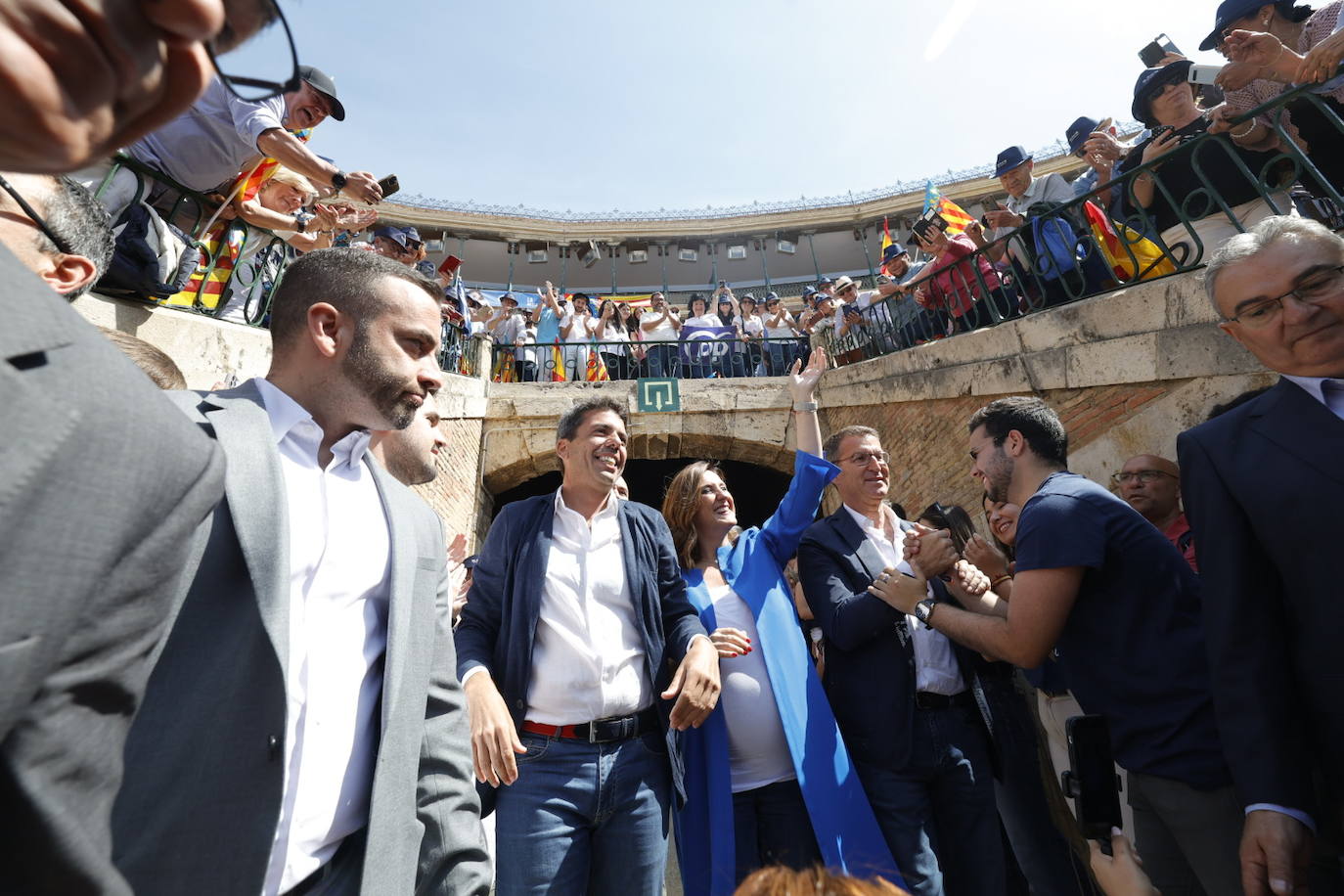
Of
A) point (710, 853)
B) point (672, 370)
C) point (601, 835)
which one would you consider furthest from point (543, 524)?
point (672, 370)

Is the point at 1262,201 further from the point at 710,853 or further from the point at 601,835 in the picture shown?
the point at 601,835

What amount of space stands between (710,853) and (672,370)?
9.27m

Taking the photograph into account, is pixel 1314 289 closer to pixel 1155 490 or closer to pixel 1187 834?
pixel 1187 834

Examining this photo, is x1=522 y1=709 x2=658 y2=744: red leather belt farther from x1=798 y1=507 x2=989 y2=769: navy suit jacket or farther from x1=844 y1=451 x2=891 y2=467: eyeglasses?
x1=844 y1=451 x2=891 y2=467: eyeglasses

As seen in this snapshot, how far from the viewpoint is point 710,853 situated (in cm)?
226

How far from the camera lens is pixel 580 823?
2.06m

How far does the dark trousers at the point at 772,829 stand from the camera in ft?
7.61

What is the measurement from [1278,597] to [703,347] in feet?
31.2

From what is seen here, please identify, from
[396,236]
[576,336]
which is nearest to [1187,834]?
[396,236]

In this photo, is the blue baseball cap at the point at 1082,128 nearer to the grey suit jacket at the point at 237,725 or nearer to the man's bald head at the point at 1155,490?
the man's bald head at the point at 1155,490

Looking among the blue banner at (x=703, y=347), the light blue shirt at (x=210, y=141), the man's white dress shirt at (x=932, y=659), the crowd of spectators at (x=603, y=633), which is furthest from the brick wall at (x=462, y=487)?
the man's white dress shirt at (x=932, y=659)

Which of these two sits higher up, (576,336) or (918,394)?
(576,336)

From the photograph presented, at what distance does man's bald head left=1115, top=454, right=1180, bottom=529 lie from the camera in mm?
Result: 3205

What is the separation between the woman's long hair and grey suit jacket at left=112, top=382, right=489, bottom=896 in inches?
69.2
